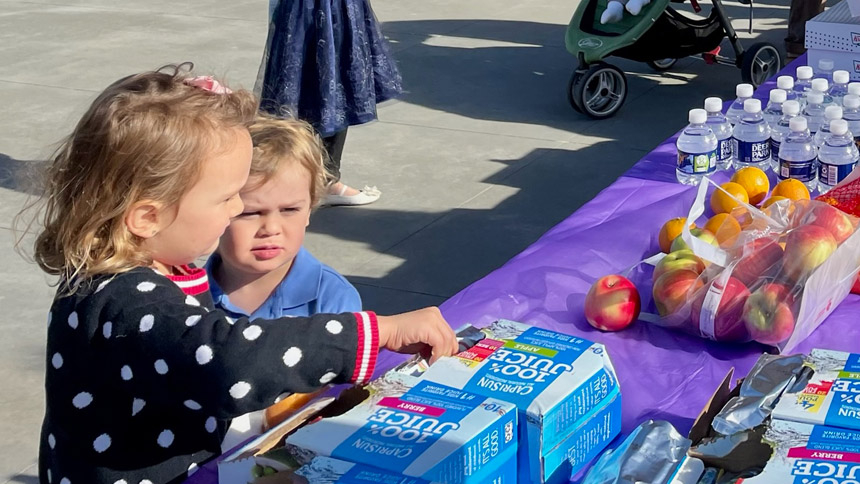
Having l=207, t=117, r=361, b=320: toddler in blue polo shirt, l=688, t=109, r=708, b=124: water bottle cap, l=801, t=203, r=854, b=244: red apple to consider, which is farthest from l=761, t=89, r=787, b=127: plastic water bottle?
l=207, t=117, r=361, b=320: toddler in blue polo shirt

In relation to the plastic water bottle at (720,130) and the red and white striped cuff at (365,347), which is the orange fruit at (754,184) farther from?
the red and white striped cuff at (365,347)

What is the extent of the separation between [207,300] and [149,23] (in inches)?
297

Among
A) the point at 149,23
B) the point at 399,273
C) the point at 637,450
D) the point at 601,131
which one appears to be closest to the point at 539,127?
the point at 601,131

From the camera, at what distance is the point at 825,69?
3559 mm

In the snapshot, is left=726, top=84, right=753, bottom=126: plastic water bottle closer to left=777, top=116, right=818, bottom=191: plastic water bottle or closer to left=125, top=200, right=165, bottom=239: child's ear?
left=777, top=116, right=818, bottom=191: plastic water bottle

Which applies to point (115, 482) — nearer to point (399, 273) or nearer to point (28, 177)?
point (28, 177)

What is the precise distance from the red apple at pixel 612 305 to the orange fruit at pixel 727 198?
1.69 ft

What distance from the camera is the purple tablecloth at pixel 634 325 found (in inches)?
81.0

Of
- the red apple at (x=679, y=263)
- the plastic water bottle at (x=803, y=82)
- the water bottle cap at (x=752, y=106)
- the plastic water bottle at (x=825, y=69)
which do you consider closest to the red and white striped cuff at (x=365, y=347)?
the red apple at (x=679, y=263)

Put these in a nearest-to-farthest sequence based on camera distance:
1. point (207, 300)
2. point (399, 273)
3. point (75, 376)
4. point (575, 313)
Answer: point (75, 376) < point (207, 300) < point (575, 313) < point (399, 273)

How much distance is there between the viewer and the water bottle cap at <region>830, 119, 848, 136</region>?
279cm

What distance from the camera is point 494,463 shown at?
1506mm

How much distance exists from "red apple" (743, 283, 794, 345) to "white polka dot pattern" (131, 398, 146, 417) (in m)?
1.18

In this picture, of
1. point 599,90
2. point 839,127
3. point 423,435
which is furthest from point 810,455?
point 599,90
